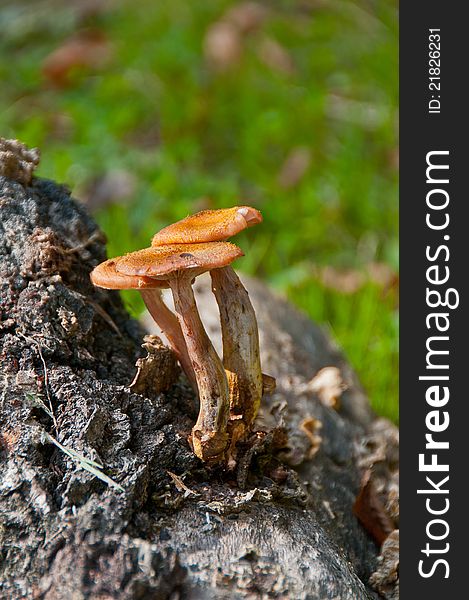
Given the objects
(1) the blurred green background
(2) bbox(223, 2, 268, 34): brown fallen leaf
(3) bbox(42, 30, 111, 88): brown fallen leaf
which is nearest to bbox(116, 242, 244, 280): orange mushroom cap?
(1) the blurred green background

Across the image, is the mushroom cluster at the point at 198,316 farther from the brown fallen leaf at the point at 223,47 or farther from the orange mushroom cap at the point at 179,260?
the brown fallen leaf at the point at 223,47

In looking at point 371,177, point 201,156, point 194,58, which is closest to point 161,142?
point 201,156

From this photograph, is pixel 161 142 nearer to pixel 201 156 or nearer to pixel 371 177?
pixel 201 156

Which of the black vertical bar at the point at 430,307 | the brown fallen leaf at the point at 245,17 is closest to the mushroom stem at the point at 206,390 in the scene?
the black vertical bar at the point at 430,307

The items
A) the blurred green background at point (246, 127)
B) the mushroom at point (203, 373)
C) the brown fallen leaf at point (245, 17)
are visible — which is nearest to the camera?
the mushroom at point (203, 373)

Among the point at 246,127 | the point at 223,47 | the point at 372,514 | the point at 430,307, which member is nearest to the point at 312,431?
the point at 372,514

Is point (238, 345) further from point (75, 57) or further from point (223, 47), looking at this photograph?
point (75, 57)
